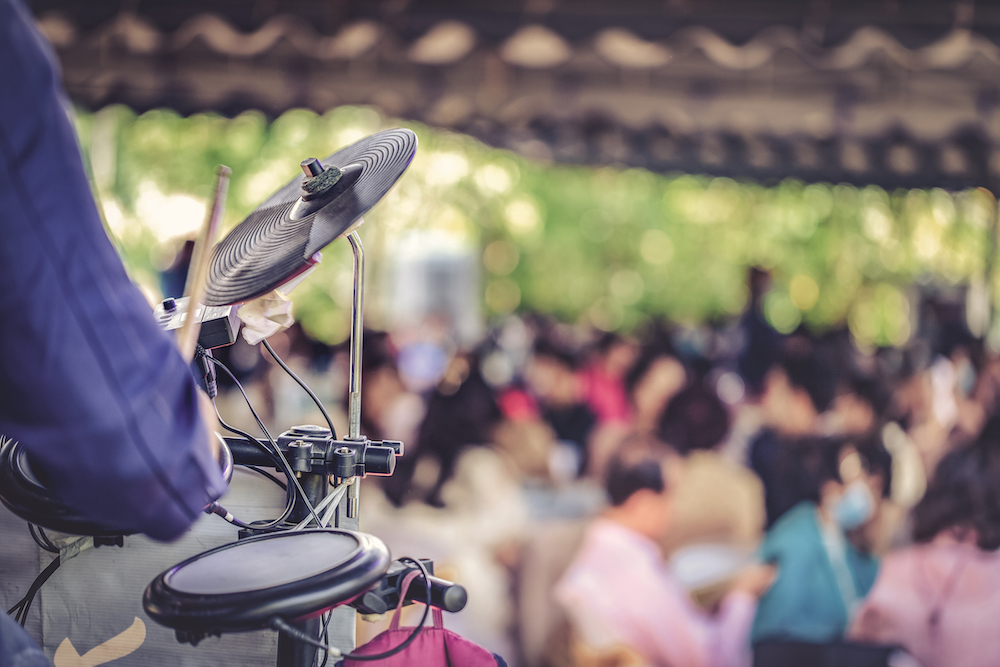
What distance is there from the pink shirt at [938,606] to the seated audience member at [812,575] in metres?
0.12

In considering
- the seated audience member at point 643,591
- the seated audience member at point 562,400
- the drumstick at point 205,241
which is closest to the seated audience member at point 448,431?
the seated audience member at point 643,591

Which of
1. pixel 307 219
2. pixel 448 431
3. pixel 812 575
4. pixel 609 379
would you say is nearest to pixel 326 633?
pixel 307 219

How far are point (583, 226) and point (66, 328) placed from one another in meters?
18.7

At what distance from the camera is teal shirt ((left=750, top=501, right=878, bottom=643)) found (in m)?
2.87

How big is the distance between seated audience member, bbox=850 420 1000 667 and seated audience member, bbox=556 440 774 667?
43 cm

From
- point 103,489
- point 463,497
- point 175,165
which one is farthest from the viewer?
point 175,165

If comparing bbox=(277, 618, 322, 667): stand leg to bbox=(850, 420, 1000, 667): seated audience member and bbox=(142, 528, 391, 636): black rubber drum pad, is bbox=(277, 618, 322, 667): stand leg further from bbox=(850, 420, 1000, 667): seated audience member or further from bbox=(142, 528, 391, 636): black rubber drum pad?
bbox=(850, 420, 1000, 667): seated audience member

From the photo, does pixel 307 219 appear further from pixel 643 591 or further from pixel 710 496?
pixel 710 496

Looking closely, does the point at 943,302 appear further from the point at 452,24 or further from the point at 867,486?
the point at 452,24

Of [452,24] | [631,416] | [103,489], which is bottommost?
[631,416]

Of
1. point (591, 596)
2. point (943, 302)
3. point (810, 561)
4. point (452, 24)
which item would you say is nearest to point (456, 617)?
point (591, 596)

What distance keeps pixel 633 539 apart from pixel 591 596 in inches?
10.8

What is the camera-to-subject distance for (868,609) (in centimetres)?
285

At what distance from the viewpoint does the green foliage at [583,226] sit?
11.9 meters
